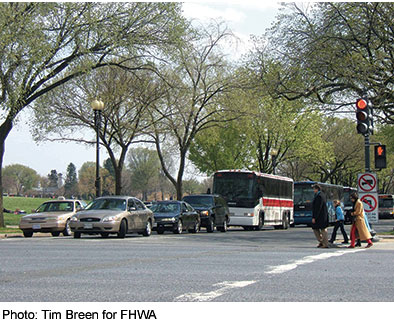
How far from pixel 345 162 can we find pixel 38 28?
6459cm

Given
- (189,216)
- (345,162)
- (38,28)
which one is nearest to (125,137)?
(189,216)

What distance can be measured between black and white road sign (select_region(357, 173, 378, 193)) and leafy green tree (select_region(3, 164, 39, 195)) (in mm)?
160843

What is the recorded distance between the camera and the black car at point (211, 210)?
33375 millimetres

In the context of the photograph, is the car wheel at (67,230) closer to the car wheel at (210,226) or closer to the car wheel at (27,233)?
the car wheel at (27,233)

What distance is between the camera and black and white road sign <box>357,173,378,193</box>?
2349 cm

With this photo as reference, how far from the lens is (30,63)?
2738 centimetres

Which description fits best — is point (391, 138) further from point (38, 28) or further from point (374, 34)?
point (38, 28)

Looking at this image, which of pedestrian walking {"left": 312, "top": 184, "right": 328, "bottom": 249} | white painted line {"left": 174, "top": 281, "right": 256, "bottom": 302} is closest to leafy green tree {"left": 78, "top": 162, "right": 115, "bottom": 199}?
pedestrian walking {"left": 312, "top": 184, "right": 328, "bottom": 249}

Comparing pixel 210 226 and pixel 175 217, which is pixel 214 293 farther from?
pixel 210 226

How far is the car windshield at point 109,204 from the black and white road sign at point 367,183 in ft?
29.5

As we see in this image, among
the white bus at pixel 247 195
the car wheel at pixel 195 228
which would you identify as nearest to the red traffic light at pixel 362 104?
the car wheel at pixel 195 228

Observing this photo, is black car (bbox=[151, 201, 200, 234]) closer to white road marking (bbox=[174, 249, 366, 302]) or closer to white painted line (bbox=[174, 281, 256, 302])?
white road marking (bbox=[174, 249, 366, 302])

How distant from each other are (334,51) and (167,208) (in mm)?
A: 10374

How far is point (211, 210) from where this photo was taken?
33.6 m
